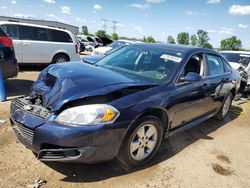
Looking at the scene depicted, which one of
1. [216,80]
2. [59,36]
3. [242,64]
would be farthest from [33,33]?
[242,64]

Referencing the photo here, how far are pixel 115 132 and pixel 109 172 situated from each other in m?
0.68

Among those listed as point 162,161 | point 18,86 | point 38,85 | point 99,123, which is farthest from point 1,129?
point 18,86

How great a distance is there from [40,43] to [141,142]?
751 centimetres

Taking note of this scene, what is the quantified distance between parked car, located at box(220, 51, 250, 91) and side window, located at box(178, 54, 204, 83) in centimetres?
443

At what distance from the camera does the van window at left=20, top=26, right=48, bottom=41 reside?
9.22 meters

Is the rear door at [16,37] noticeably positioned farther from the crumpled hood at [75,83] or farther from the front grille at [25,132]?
the front grille at [25,132]

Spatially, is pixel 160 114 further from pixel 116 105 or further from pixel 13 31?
pixel 13 31

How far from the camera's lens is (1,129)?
4.08 m

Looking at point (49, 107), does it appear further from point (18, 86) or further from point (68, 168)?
point (18, 86)

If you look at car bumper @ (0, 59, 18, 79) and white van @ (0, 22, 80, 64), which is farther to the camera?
white van @ (0, 22, 80, 64)

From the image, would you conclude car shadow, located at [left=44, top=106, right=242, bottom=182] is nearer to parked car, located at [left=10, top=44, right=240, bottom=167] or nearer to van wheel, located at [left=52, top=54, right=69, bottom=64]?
parked car, located at [left=10, top=44, right=240, bottom=167]

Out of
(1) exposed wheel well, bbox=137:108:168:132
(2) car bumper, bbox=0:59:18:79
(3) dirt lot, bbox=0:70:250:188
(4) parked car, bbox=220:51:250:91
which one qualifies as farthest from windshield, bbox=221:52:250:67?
(2) car bumper, bbox=0:59:18:79

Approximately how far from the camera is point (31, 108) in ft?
9.94

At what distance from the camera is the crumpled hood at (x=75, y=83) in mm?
2877
